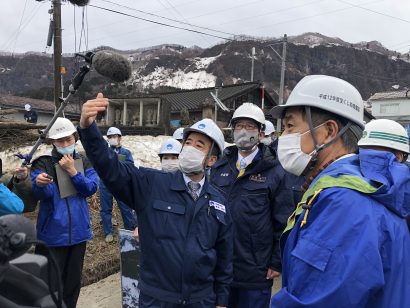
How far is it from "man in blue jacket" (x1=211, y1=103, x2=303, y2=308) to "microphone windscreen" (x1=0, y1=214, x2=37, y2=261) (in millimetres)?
2513

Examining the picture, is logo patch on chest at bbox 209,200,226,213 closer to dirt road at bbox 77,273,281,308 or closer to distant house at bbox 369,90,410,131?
dirt road at bbox 77,273,281,308

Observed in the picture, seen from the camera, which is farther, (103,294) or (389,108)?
(389,108)

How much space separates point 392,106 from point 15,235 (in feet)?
166

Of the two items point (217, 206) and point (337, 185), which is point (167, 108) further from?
point (337, 185)

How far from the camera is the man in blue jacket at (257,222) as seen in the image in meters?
3.39

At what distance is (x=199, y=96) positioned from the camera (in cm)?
2836

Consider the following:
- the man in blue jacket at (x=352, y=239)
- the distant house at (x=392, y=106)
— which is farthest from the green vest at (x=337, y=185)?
the distant house at (x=392, y=106)

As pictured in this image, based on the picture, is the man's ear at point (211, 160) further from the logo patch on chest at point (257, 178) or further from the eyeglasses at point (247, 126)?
the eyeglasses at point (247, 126)

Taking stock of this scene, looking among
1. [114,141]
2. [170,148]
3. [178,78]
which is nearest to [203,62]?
[178,78]

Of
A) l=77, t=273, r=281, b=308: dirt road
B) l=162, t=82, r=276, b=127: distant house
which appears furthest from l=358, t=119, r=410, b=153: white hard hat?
l=162, t=82, r=276, b=127: distant house

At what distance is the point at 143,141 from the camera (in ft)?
41.7

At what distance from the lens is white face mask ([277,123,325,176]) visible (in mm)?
1827

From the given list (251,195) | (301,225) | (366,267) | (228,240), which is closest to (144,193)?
(228,240)

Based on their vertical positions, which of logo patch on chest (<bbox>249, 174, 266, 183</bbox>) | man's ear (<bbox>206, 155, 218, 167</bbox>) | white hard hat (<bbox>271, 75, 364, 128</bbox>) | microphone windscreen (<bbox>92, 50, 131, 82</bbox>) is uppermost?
microphone windscreen (<bbox>92, 50, 131, 82</bbox>)
